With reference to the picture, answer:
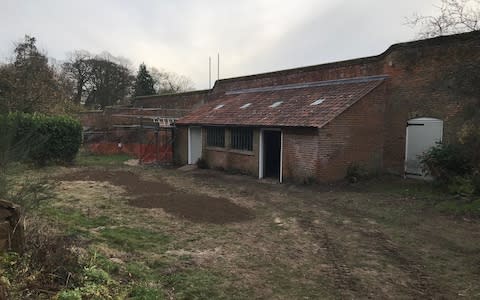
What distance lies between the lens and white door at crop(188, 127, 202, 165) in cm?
2077

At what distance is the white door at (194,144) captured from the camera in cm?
2077

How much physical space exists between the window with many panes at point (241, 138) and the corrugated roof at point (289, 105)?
519 millimetres

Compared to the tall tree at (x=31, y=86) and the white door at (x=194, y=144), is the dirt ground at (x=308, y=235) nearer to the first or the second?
the white door at (x=194, y=144)

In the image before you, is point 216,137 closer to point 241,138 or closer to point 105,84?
point 241,138

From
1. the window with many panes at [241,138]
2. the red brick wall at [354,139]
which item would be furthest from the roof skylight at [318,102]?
the window with many panes at [241,138]

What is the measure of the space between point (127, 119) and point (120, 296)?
84.5 ft

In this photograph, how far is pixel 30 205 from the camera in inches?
240

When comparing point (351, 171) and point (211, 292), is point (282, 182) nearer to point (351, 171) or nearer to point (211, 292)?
point (351, 171)

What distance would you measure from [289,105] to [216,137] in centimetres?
468

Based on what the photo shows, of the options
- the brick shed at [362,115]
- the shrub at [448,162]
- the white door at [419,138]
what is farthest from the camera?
the white door at [419,138]

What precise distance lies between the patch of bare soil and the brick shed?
170 inches

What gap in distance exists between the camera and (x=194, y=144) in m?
21.0

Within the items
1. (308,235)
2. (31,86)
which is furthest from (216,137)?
(308,235)

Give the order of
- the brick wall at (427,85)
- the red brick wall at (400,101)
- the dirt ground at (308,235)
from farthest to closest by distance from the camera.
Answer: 1. the red brick wall at (400,101)
2. the brick wall at (427,85)
3. the dirt ground at (308,235)
